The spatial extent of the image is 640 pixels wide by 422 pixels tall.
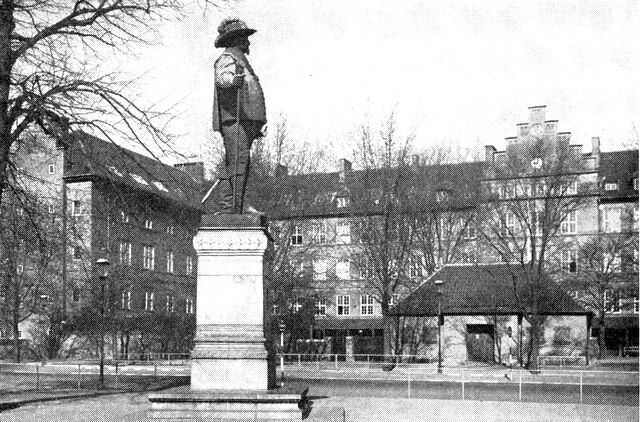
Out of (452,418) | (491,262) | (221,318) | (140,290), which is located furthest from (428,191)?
(221,318)

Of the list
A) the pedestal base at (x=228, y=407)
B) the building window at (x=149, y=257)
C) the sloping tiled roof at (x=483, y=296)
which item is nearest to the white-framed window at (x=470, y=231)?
the sloping tiled roof at (x=483, y=296)

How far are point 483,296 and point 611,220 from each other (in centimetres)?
2741

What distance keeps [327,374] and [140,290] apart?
90.5ft

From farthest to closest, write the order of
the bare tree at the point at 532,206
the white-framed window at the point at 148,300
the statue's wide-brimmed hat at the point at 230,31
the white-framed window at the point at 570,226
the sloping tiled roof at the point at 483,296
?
1. the white-framed window at the point at 570,226
2. the white-framed window at the point at 148,300
3. the sloping tiled roof at the point at 483,296
4. the bare tree at the point at 532,206
5. the statue's wide-brimmed hat at the point at 230,31

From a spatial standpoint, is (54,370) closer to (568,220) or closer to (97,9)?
(97,9)

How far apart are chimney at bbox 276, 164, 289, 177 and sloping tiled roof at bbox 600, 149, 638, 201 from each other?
33201 millimetres

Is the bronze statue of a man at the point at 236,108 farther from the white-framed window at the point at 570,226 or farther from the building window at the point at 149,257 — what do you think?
the white-framed window at the point at 570,226

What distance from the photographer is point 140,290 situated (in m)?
59.6

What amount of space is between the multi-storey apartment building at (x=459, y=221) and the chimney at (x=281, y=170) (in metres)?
0.47

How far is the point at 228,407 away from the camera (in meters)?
10.8

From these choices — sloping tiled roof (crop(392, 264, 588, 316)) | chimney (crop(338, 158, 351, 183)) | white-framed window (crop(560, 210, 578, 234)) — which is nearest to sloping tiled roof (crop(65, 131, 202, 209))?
chimney (crop(338, 158, 351, 183))

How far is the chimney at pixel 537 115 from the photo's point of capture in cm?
5822

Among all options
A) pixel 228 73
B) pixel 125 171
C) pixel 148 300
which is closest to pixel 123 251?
pixel 148 300

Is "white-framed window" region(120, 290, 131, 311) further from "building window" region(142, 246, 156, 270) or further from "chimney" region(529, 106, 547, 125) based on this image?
"chimney" region(529, 106, 547, 125)
